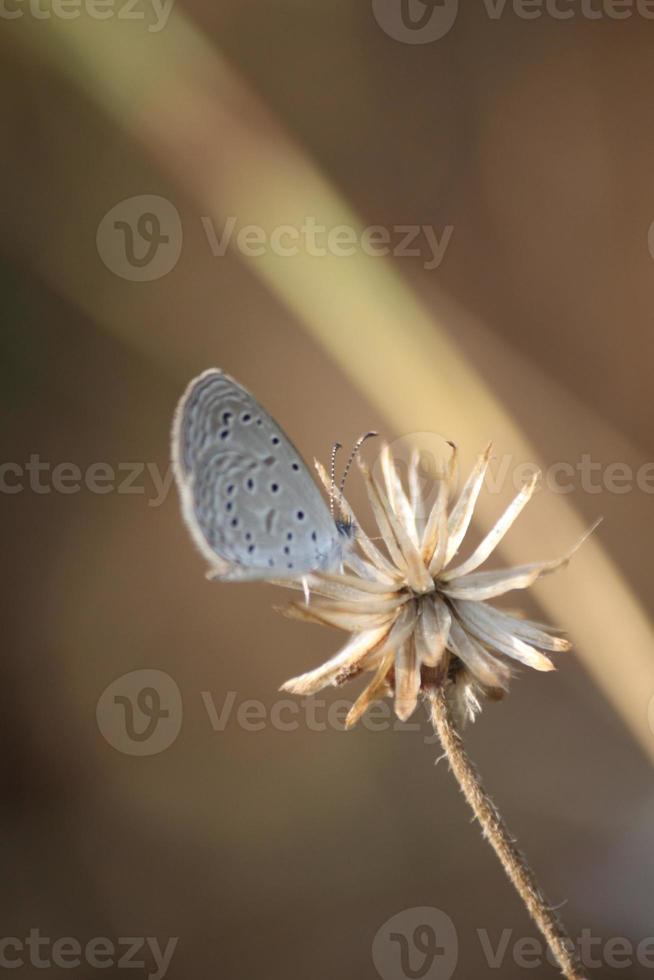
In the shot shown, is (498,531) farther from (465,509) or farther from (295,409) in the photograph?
(295,409)

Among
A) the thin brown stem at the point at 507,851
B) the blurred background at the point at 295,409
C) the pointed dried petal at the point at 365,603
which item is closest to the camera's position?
the thin brown stem at the point at 507,851

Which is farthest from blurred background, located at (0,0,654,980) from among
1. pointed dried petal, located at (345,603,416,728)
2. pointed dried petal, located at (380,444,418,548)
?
pointed dried petal, located at (345,603,416,728)

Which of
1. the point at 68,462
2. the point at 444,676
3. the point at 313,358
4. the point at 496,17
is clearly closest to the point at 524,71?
the point at 496,17

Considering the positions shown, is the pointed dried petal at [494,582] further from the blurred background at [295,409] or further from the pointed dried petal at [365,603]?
the blurred background at [295,409]

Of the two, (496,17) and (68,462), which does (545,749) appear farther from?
(496,17)

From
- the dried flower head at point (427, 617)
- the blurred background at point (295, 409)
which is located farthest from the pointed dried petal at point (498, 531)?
the blurred background at point (295, 409)

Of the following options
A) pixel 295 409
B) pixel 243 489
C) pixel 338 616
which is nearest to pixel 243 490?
pixel 243 489
